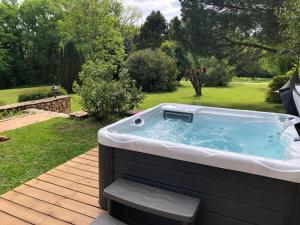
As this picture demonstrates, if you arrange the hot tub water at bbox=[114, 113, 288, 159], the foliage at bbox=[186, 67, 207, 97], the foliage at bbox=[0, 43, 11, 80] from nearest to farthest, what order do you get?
the hot tub water at bbox=[114, 113, 288, 159]
the foliage at bbox=[186, 67, 207, 97]
the foliage at bbox=[0, 43, 11, 80]

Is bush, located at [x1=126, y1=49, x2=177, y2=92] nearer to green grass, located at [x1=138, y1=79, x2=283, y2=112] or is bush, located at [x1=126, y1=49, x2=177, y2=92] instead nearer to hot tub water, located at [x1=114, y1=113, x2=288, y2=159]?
green grass, located at [x1=138, y1=79, x2=283, y2=112]

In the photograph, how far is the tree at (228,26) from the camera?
8.27 metres

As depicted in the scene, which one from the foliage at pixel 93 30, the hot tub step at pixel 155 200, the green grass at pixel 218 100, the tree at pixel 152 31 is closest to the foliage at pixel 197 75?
the green grass at pixel 218 100

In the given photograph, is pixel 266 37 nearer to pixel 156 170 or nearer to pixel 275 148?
pixel 275 148

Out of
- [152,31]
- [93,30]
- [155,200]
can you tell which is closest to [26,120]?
[155,200]

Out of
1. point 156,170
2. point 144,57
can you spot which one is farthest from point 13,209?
point 144,57

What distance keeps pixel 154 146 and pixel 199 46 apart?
24.7 feet

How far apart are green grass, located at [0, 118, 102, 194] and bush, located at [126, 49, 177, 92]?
7.94 metres

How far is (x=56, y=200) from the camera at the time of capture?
272 cm

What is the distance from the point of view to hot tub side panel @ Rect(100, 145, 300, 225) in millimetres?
1834

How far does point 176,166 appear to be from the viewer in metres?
2.21

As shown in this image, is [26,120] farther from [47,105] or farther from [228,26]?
[228,26]

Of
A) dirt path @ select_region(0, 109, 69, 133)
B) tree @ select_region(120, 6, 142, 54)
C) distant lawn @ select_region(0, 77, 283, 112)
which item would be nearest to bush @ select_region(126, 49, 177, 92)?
distant lawn @ select_region(0, 77, 283, 112)

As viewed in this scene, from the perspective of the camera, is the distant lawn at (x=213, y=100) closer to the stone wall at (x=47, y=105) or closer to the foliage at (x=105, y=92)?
the stone wall at (x=47, y=105)
